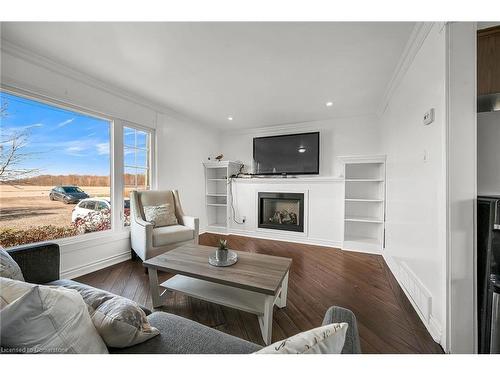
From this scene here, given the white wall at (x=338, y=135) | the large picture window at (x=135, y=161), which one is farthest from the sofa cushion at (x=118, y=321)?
the white wall at (x=338, y=135)

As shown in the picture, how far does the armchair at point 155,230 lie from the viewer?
7.55 ft

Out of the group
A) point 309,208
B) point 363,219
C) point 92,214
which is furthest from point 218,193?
point 363,219

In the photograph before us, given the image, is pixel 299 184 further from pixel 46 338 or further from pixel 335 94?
pixel 46 338

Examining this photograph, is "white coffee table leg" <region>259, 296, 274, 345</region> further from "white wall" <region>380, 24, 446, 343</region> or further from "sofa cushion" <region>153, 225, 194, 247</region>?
"sofa cushion" <region>153, 225, 194, 247</region>

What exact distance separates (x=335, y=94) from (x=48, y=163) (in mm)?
3543

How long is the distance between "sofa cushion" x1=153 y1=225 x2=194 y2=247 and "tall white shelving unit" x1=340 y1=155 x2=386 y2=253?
8.06ft

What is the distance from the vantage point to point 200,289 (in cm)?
159

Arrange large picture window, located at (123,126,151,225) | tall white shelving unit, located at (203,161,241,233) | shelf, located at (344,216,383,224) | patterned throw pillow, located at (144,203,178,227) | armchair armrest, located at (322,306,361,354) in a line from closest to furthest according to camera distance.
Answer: armchair armrest, located at (322,306,361,354) < patterned throw pillow, located at (144,203,178,227) < large picture window, located at (123,126,151,225) < shelf, located at (344,216,383,224) < tall white shelving unit, located at (203,161,241,233)

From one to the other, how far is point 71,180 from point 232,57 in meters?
2.30

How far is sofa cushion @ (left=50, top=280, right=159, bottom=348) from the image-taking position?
72cm

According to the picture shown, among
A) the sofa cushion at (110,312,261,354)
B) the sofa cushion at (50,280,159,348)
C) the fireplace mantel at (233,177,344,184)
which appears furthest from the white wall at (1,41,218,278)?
the sofa cushion at (110,312,261,354)

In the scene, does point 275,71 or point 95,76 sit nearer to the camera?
point 275,71

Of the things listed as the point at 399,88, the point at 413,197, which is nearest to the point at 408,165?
the point at 413,197
